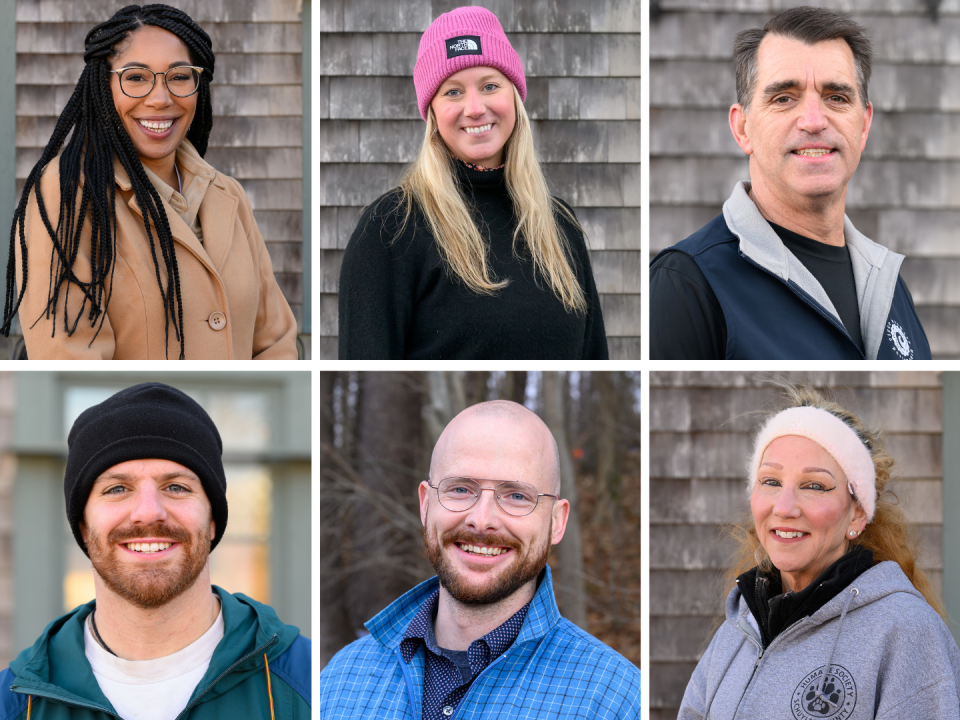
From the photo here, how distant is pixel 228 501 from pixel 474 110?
1.36 meters

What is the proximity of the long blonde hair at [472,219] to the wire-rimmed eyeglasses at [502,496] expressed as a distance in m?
0.50

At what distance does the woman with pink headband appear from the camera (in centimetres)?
224

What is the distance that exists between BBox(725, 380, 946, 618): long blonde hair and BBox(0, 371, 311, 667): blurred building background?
1.37 metres

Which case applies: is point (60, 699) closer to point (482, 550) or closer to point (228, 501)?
point (228, 501)

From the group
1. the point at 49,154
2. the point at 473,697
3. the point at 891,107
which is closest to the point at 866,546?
the point at 473,697

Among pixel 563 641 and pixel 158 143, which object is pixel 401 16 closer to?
pixel 158 143

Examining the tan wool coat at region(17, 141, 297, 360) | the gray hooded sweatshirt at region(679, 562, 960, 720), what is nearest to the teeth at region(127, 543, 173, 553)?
the tan wool coat at region(17, 141, 297, 360)

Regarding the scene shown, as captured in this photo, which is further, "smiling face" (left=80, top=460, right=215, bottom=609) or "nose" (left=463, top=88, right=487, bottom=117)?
"nose" (left=463, top=88, right=487, bottom=117)

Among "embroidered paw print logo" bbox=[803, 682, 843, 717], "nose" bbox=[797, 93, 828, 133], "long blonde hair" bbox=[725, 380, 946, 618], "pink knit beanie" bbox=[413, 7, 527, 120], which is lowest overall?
"embroidered paw print logo" bbox=[803, 682, 843, 717]

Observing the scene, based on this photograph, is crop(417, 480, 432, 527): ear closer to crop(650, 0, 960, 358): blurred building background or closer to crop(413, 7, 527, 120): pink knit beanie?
crop(413, 7, 527, 120): pink knit beanie

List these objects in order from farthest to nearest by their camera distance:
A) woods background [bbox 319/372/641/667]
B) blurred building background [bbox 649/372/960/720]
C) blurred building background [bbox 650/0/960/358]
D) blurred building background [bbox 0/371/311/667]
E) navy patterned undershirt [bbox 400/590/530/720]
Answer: woods background [bbox 319/372/641/667], blurred building background [bbox 650/0/960/358], blurred building background [bbox 649/372/960/720], blurred building background [bbox 0/371/311/667], navy patterned undershirt [bbox 400/590/530/720]

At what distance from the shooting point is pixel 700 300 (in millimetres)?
2305

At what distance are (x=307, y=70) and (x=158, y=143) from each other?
0.83 m

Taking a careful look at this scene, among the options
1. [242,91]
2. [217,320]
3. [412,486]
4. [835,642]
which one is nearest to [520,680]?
[835,642]
